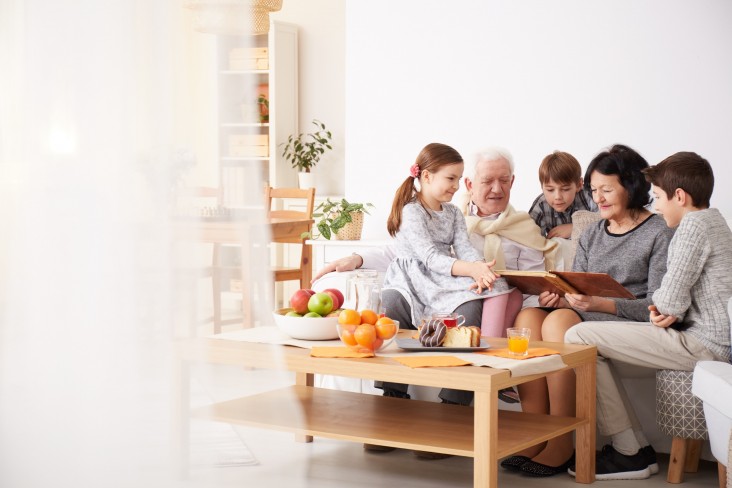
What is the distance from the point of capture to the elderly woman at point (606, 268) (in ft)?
9.27

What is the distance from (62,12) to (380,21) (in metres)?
3.60

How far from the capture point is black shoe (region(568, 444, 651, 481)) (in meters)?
2.74

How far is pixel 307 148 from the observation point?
6.67 meters

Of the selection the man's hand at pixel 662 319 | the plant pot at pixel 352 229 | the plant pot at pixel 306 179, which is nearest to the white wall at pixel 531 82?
the plant pot at pixel 352 229

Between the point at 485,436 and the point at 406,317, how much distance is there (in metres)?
1.07

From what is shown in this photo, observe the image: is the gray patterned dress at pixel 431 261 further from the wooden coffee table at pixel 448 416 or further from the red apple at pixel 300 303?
the red apple at pixel 300 303

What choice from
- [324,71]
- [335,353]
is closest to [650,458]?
[335,353]

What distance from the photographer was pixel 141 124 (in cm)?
102

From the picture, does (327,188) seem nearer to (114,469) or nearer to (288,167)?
(288,167)

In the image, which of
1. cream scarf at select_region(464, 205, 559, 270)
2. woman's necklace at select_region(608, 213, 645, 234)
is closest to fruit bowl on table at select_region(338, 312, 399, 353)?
woman's necklace at select_region(608, 213, 645, 234)

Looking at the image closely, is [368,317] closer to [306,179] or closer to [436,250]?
[436,250]

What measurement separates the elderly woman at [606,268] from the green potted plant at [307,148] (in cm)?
353

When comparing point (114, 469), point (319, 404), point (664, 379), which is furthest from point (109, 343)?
point (664, 379)

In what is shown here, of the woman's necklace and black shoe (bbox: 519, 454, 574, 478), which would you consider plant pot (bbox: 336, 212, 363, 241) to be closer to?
the woman's necklace
